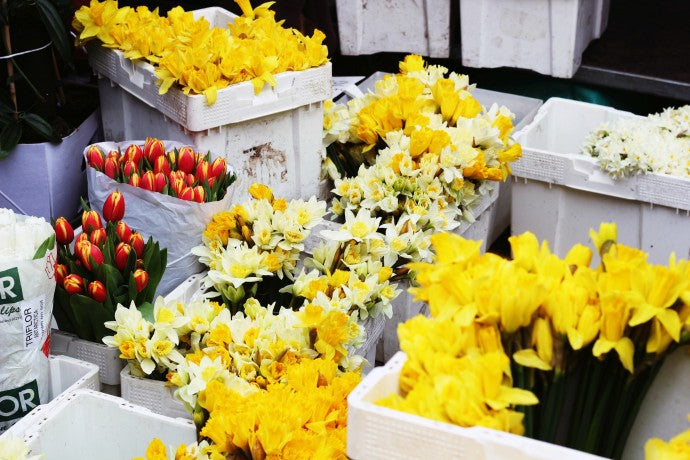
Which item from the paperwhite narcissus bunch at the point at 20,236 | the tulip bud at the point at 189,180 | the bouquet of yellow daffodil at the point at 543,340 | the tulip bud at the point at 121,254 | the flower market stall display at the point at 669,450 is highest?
the bouquet of yellow daffodil at the point at 543,340

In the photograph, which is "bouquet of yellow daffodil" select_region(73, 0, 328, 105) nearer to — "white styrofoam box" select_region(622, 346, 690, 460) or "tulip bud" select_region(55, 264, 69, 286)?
"tulip bud" select_region(55, 264, 69, 286)

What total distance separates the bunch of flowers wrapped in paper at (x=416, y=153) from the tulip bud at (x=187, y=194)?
1.23 feet

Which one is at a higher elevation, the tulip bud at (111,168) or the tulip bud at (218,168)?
the tulip bud at (111,168)

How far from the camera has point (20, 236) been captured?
1.52 meters

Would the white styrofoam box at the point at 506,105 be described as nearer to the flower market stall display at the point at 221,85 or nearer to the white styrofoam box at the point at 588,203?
the white styrofoam box at the point at 588,203

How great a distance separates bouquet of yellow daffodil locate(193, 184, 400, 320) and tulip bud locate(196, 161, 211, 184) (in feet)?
0.31

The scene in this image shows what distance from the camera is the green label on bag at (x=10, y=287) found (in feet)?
4.79

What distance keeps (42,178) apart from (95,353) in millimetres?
732

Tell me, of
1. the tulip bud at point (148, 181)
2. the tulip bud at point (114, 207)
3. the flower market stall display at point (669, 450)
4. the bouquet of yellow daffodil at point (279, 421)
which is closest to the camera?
the flower market stall display at point (669, 450)

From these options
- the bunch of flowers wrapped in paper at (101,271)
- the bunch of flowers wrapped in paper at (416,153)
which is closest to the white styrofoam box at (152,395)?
the bunch of flowers wrapped in paper at (101,271)

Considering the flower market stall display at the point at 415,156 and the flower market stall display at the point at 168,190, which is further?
the flower market stall display at the point at 415,156

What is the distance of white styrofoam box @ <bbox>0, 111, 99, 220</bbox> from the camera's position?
2256mm

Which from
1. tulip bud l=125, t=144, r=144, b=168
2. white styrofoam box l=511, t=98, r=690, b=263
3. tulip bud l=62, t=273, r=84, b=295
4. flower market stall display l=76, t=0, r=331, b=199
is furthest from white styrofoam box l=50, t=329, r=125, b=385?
white styrofoam box l=511, t=98, r=690, b=263

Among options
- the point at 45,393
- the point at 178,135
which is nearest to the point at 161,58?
the point at 178,135
